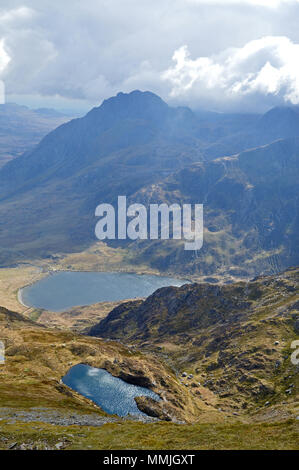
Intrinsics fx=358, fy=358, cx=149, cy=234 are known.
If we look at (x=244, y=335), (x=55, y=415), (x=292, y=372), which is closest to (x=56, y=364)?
(x=55, y=415)

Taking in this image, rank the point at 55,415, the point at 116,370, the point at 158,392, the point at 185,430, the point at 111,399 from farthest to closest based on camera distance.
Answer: the point at 116,370
the point at 158,392
the point at 111,399
the point at 55,415
the point at 185,430

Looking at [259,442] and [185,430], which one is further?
[185,430]

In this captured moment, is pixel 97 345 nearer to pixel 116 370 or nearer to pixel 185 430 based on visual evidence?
pixel 116 370

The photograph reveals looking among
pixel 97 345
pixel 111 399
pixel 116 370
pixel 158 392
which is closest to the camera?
pixel 111 399

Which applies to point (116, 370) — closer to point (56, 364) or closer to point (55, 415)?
point (56, 364)
